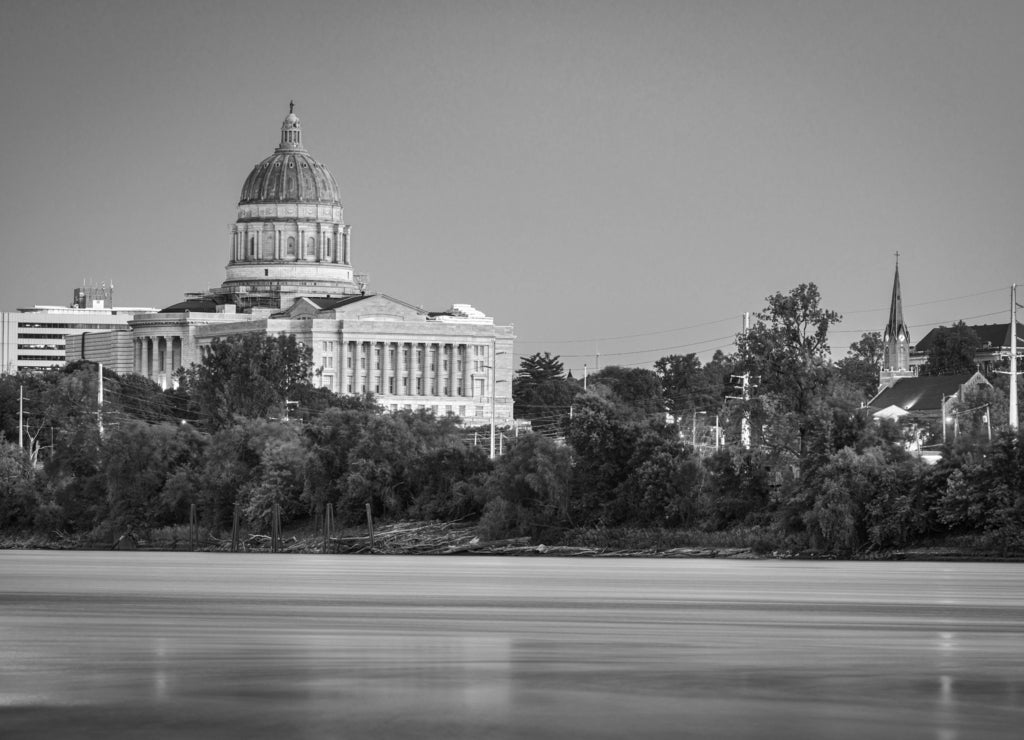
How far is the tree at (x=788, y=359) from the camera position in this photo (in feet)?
258

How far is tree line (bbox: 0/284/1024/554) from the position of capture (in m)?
70.8

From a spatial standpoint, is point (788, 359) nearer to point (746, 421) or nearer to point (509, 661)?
point (746, 421)

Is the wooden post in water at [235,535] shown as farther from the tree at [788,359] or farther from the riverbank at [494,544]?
the tree at [788,359]

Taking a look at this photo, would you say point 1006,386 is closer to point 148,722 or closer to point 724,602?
point 724,602

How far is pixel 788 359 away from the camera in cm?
7912

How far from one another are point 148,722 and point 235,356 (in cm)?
13862

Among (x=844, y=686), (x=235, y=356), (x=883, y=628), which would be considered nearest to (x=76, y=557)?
(x=883, y=628)

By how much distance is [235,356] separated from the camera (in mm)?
156125

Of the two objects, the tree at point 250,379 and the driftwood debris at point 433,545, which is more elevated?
the tree at point 250,379

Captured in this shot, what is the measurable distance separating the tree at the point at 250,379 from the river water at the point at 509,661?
324 feet

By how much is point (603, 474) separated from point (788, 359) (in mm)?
9858

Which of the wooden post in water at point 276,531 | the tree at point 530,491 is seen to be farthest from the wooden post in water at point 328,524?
the tree at point 530,491

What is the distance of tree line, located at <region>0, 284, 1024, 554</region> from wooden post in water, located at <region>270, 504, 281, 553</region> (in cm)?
250

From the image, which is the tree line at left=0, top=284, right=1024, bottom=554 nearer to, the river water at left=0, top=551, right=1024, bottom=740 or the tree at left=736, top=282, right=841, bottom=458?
the tree at left=736, top=282, right=841, bottom=458
